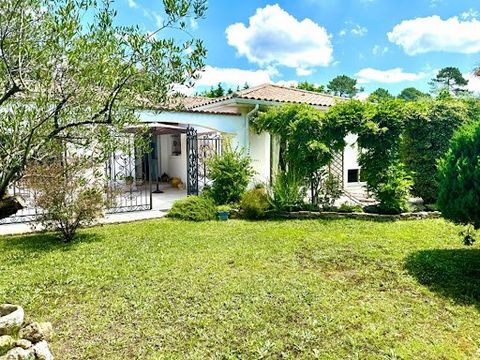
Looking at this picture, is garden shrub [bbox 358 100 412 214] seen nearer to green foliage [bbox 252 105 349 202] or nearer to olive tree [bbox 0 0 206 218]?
green foliage [bbox 252 105 349 202]

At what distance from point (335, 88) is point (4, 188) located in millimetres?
80665

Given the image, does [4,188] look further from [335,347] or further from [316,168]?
[316,168]

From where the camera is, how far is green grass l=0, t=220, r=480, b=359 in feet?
15.8

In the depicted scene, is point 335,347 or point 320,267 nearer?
point 335,347

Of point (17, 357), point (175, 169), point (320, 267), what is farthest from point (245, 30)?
point (17, 357)

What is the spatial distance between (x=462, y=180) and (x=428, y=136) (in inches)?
341

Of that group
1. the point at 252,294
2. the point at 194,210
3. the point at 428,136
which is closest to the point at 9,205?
the point at 252,294

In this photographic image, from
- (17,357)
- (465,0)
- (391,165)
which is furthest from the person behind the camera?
(465,0)

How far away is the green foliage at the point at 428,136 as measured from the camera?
1410 cm

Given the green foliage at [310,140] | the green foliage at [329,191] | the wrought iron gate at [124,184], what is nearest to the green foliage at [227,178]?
the green foliage at [310,140]

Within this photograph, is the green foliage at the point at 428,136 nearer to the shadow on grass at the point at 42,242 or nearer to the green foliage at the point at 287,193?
the green foliage at the point at 287,193

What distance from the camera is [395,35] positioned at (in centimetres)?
2920

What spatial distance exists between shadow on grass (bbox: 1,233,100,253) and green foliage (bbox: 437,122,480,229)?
927 cm

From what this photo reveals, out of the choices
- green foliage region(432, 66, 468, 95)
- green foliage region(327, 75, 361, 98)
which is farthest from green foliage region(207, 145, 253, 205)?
green foliage region(327, 75, 361, 98)
